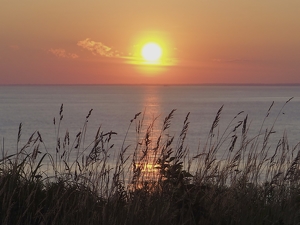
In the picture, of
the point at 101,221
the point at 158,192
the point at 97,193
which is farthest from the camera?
the point at 97,193

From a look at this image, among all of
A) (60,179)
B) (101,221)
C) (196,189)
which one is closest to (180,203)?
(196,189)

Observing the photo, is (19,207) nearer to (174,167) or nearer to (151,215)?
(151,215)

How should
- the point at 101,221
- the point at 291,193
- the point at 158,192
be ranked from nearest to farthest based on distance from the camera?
the point at 101,221
the point at 158,192
the point at 291,193

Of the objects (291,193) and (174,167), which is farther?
(291,193)

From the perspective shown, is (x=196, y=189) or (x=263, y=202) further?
(x=263, y=202)

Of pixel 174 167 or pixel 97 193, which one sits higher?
pixel 174 167

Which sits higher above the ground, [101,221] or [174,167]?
[174,167]

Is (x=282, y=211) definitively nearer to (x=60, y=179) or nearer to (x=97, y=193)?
(x=97, y=193)

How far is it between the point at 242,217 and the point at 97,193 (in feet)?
5.19

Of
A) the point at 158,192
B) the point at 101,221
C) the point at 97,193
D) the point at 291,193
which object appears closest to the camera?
the point at 101,221

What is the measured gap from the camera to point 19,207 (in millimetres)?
4887

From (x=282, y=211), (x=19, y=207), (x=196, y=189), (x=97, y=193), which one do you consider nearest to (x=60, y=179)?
(x=97, y=193)

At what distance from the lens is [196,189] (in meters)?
5.39

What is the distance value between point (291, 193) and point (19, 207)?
330cm
